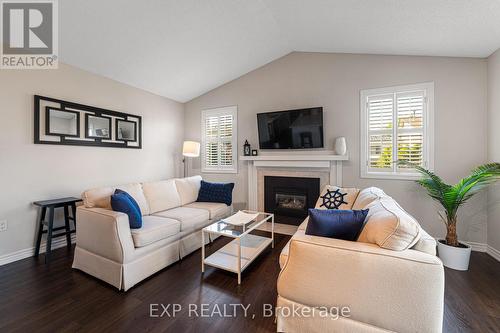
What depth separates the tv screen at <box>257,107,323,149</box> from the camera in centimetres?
363

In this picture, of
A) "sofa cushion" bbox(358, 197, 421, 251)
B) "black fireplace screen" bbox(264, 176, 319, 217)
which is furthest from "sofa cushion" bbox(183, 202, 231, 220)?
"sofa cushion" bbox(358, 197, 421, 251)

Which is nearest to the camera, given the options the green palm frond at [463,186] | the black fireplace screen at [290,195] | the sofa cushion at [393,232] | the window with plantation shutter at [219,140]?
the sofa cushion at [393,232]

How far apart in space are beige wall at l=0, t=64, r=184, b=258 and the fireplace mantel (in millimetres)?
2073

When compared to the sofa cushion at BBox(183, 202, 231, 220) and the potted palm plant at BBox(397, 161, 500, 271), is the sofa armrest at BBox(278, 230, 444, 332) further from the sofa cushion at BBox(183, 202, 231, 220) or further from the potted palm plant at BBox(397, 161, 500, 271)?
the sofa cushion at BBox(183, 202, 231, 220)

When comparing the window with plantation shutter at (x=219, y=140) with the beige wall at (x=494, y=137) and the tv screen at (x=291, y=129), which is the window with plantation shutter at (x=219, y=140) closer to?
the tv screen at (x=291, y=129)

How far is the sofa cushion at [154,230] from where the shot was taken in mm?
2127

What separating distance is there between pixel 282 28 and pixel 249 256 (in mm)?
3171

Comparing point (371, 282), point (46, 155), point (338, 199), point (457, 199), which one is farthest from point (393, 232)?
point (46, 155)

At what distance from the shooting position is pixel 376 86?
3.29m

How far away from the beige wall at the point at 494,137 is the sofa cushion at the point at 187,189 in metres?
4.07

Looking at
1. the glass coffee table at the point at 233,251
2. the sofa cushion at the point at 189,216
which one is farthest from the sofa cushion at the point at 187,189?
the glass coffee table at the point at 233,251

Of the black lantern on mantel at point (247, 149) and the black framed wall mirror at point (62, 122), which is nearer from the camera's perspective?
the black framed wall mirror at point (62, 122)

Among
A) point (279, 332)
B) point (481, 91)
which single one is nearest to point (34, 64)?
point (279, 332)

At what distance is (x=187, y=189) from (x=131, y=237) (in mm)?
1504
